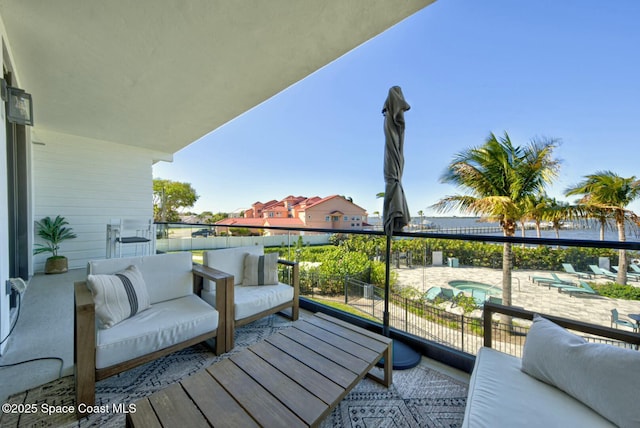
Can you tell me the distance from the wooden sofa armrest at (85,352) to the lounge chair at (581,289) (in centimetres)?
389

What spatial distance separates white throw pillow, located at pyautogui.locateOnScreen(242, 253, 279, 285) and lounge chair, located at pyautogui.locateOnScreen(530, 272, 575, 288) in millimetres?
2823

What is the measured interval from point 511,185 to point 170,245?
1076 centimetres

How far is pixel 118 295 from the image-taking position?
72.2 inches

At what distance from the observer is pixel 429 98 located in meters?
16.1

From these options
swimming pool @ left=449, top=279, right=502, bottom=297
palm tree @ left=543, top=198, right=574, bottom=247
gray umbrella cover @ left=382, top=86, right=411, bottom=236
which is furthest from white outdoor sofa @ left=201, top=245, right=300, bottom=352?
palm tree @ left=543, top=198, right=574, bottom=247

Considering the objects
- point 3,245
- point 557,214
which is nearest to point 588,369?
point 3,245

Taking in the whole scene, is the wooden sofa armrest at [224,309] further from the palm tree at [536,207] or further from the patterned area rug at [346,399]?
the palm tree at [536,207]

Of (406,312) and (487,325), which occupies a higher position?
(487,325)

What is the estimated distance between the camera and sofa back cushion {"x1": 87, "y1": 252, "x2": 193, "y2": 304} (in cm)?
209

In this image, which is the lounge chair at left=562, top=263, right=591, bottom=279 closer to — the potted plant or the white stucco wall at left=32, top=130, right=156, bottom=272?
the potted plant

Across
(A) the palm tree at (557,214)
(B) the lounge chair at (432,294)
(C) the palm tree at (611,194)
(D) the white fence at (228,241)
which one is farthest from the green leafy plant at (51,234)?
(C) the palm tree at (611,194)

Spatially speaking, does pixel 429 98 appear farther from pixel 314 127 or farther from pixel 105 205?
pixel 105 205

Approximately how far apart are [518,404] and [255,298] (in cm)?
199

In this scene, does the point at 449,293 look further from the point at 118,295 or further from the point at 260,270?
the point at 118,295
